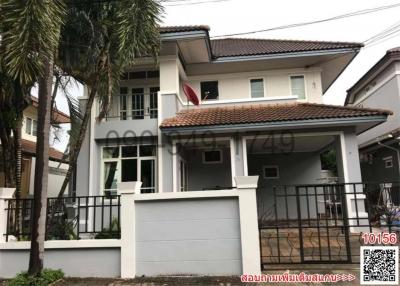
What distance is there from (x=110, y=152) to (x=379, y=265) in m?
8.90

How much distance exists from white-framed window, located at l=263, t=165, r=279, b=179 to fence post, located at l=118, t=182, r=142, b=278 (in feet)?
30.5

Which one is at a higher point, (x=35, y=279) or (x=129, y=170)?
(x=129, y=170)

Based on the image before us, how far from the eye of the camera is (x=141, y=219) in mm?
6902

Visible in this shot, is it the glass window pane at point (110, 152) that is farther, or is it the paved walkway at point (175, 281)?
the glass window pane at point (110, 152)

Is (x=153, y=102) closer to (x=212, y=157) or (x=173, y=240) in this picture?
(x=212, y=157)

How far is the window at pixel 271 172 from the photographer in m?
15.2

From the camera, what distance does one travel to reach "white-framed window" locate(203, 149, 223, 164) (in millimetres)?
14766

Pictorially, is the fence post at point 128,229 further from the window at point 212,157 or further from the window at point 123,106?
the window at point 212,157

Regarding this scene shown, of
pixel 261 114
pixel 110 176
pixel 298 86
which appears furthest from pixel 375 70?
pixel 110 176

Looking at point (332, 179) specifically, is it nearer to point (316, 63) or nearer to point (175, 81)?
point (316, 63)

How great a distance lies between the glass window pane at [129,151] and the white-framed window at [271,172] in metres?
5.98

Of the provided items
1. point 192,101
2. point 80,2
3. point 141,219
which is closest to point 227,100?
A: point 192,101

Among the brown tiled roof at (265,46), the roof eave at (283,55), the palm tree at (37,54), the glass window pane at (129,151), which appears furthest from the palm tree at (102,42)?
the brown tiled roof at (265,46)

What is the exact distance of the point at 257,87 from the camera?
578 inches
